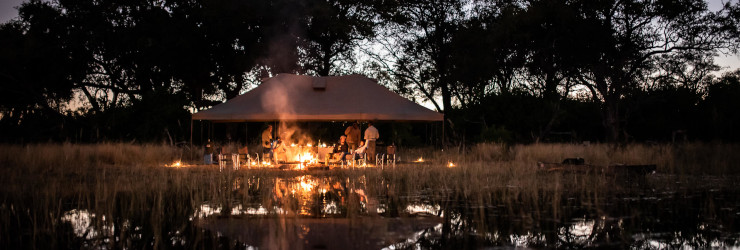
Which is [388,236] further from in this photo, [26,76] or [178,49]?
[26,76]

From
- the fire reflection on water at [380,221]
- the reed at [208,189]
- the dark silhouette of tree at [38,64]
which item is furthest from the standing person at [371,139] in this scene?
the dark silhouette of tree at [38,64]

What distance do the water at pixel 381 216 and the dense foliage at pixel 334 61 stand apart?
12.4 m

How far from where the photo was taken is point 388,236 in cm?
534

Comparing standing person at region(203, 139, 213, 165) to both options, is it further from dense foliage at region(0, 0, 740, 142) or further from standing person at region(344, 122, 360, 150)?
dense foliage at region(0, 0, 740, 142)

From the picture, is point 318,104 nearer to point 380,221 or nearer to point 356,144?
point 356,144

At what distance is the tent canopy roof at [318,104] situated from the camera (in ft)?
54.9

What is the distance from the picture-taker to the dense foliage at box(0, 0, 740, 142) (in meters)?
23.5

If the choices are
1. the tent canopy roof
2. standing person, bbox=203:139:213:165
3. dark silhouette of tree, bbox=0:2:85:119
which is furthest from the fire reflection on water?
dark silhouette of tree, bbox=0:2:85:119

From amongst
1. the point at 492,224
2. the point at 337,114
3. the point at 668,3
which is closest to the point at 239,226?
the point at 492,224

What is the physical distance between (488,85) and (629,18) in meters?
7.31

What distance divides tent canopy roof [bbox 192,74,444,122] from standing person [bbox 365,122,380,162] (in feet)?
3.87

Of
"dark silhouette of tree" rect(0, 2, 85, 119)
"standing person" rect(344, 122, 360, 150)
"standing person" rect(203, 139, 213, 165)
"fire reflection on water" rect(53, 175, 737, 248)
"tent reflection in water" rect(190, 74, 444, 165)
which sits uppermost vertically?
"dark silhouette of tree" rect(0, 2, 85, 119)

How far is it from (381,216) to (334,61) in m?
22.0

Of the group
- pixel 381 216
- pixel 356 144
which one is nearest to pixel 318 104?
pixel 356 144
